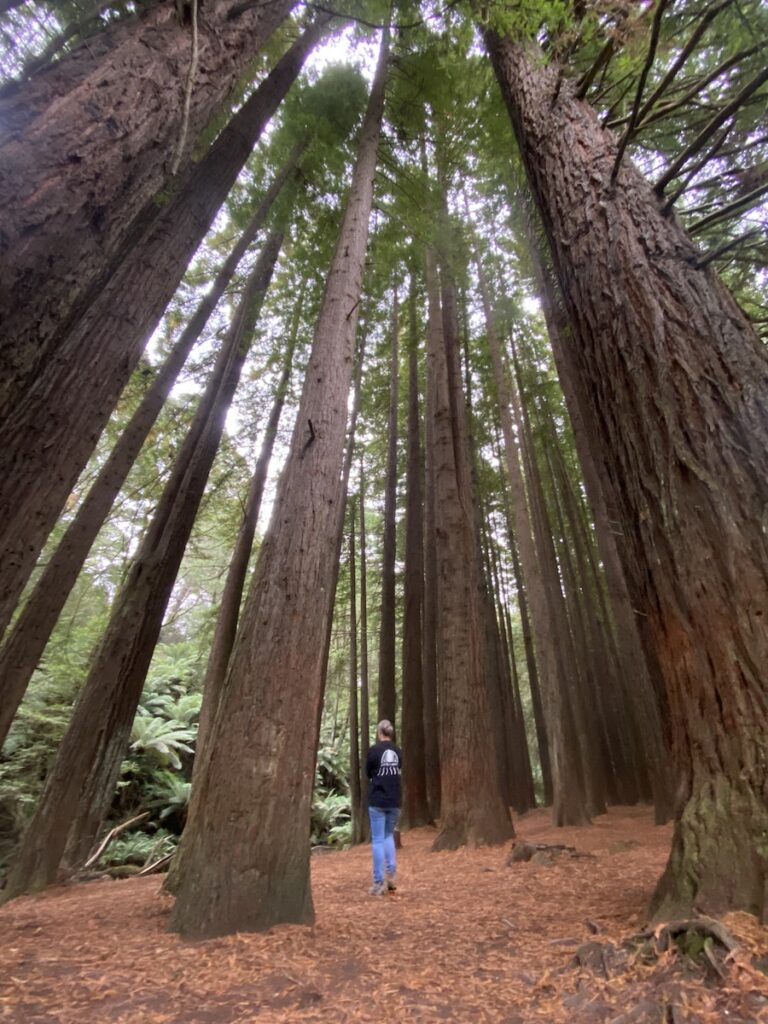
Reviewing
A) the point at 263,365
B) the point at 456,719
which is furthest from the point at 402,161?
the point at 456,719

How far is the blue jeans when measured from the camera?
15.1 ft

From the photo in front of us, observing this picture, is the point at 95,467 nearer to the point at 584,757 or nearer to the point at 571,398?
the point at 571,398

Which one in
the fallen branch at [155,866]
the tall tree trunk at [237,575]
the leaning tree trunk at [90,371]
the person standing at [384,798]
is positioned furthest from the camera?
the fallen branch at [155,866]

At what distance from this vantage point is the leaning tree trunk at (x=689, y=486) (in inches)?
81.3

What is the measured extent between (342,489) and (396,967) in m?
3.85

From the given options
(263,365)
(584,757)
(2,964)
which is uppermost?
(263,365)

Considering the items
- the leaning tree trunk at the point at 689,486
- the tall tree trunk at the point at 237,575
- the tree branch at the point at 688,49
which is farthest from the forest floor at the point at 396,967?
the tree branch at the point at 688,49

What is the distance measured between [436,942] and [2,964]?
229 cm

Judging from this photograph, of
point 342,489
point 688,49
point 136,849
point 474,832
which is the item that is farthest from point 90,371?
point 136,849

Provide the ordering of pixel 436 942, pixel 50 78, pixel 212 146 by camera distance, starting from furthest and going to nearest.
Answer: pixel 212 146 < pixel 436 942 < pixel 50 78

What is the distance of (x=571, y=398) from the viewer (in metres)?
8.02

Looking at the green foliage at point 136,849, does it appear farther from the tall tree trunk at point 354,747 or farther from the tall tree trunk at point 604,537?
the tall tree trunk at point 604,537

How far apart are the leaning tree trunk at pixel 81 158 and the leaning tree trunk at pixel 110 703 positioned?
4367 mm

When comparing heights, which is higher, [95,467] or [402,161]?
[402,161]
